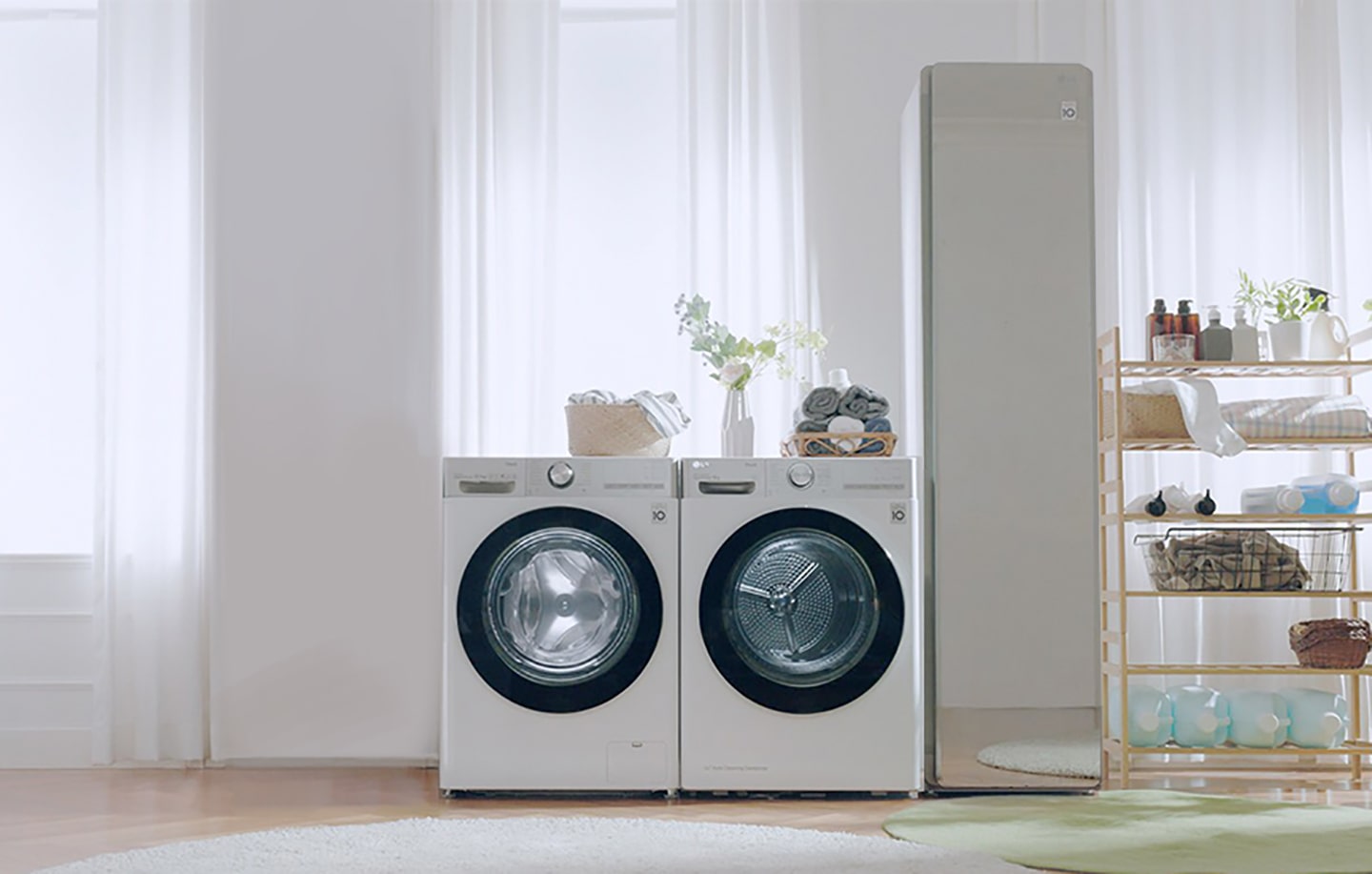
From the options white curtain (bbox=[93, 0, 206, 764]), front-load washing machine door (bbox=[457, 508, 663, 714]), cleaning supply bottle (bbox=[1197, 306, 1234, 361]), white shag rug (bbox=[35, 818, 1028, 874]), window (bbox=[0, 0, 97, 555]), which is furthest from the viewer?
window (bbox=[0, 0, 97, 555])

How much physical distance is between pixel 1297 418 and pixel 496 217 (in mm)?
2200

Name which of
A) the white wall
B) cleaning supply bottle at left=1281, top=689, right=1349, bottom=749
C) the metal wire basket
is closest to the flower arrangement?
the white wall

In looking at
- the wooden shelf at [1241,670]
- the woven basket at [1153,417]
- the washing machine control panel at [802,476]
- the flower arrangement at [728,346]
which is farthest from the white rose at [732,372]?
the wooden shelf at [1241,670]

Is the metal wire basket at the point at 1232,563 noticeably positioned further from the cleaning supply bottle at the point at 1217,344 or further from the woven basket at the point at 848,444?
the woven basket at the point at 848,444

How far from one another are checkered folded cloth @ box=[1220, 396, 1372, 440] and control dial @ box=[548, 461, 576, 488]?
1652 millimetres

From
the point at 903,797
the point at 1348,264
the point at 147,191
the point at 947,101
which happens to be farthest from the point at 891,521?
the point at 147,191

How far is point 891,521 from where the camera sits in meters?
3.54

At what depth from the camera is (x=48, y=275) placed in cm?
441

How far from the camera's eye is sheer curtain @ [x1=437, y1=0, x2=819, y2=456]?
418 cm

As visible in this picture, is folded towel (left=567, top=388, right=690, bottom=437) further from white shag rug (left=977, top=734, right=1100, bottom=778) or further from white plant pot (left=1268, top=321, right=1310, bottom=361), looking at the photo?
white plant pot (left=1268, top=321, right=1310, bottom=361)

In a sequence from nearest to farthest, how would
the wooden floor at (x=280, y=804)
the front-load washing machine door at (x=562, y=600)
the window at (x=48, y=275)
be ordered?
the wooden floor at (x=280, y=804)
the front-load washing machine door at (x=562, y=600)
the window at (x=48, y=275)

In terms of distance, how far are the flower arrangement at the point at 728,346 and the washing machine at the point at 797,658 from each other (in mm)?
471

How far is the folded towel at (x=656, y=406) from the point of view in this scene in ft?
12.1

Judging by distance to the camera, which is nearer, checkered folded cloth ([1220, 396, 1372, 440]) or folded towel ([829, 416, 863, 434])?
folded towel ([829, 416, 863, 434])
